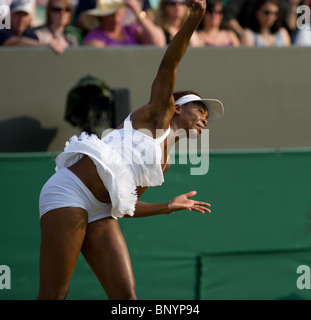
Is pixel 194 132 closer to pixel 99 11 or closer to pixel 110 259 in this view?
pixel 110 259

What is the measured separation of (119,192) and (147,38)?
340cm

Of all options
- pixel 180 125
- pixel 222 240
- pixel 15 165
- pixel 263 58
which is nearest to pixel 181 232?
pixel 222 240

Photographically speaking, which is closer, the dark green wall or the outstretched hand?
the outstretched hand

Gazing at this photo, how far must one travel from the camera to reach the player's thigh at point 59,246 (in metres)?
3.67

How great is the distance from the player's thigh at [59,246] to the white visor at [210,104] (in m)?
0.92

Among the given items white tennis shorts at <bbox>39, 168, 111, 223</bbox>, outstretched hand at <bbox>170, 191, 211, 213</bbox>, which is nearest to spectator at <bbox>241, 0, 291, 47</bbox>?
outstretched hand at <bbox>170, 191, 211, 213</bbox>

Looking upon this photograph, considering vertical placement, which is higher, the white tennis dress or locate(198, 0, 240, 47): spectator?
locate(198, 0, 240, 47): spectator

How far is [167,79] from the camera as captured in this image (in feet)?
12.0

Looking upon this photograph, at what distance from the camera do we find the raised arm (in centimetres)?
358

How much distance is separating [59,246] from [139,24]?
12.2ft

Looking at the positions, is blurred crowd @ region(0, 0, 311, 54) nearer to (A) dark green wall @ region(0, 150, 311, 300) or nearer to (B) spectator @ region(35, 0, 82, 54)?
(B) spectator @ region(35, 0, 82, 54)

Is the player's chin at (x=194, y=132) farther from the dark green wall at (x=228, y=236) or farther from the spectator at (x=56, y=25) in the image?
the spectator at (x=56, y=25)

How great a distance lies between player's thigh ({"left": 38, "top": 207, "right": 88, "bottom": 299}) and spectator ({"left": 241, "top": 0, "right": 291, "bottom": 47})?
13.6 feet
